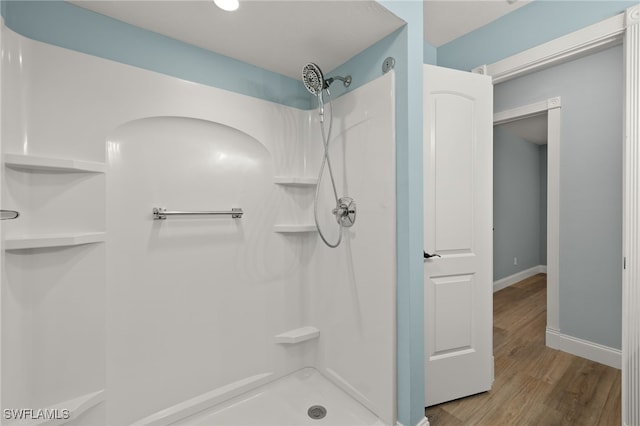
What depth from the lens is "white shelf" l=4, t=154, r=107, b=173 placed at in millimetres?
1124

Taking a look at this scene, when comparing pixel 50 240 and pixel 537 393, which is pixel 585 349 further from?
pixel 50 240

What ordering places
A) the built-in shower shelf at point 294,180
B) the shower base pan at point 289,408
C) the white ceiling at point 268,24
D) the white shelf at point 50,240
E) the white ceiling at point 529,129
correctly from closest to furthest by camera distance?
1. the white shelf at point 50,240
2. the white ceiling at point 268,24
3. the shower base pan at point 289,408
4. the built-in shower shelf at point 294,180
5. the white ceiling at point 529,129

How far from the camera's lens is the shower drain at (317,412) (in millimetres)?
1621

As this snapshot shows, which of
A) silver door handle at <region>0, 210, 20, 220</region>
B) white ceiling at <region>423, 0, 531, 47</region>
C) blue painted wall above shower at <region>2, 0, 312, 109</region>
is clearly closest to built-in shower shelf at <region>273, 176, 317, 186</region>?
blue painted wall above shower at <region>2, 0, 312, 109</region>

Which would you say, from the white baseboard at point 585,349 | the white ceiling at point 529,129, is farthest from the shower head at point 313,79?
the white ceiling at point 529,129

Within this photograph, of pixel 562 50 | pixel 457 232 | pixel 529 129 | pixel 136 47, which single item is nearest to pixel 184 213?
pixel 136 47

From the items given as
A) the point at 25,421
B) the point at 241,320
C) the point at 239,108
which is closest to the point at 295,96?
the point at 239,108

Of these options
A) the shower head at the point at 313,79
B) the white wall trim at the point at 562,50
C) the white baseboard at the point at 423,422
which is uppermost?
the white wall trim at the point at 562,50

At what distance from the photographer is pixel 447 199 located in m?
1.70

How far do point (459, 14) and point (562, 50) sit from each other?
0.74m

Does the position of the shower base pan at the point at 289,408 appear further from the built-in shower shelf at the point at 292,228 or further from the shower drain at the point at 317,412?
the built-in shower shelf at the point at 292,228

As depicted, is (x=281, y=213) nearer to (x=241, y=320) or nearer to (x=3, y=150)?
(x=241, y=320)

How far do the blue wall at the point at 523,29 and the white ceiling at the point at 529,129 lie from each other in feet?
6.35

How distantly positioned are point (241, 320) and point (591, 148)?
3057 millimetres
